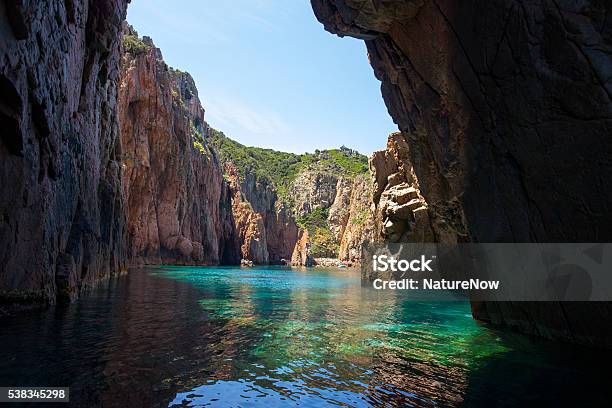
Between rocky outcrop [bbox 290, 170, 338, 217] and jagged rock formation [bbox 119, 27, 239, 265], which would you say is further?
rocky outcrop [bbox 290, 170, 338, 217]

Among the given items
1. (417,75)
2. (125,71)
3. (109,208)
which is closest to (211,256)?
(125,71)

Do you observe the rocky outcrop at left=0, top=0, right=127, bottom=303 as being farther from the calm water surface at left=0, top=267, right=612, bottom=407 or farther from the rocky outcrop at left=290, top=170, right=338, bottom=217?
the rocky outcrop at left=290, top=170, right=338, bottom=217

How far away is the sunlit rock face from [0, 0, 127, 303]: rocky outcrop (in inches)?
519

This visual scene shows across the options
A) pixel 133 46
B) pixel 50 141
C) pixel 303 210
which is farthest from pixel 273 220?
pixel 50 141

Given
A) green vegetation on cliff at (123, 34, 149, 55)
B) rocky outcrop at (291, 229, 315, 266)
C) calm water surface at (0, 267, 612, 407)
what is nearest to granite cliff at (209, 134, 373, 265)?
rocky outcrop at (291, 229, 315, 266)

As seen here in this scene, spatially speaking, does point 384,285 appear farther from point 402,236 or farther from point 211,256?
point 211,256

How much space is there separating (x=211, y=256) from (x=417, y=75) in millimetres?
88960

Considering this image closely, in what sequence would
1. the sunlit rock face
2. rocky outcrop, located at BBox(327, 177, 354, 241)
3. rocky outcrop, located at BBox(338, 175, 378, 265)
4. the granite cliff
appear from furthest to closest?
rocky outcrop, located at BBox(327, 177, 354, 241), the granite cliff, rocky outcrop, located at BBox(338, 175, 378, 265), the sunlit rock face

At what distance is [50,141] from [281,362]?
14618 millimetres

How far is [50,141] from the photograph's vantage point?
1922 centimetres

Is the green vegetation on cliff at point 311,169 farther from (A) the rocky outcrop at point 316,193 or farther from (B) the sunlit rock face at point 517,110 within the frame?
(B) the sunlit rock face at point 517,110

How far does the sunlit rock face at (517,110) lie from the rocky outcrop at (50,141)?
13.2 metres

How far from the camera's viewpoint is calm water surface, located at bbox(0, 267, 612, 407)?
9.58 m

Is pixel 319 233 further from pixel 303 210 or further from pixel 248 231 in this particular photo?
pixel 248 231
